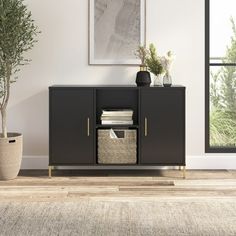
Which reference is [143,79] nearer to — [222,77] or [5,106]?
[222,77]

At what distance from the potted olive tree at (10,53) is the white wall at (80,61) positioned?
A: 0.22 metres

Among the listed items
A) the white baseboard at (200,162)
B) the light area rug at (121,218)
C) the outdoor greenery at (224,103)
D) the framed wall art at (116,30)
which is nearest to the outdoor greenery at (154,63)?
the framed wall art at (116,30)

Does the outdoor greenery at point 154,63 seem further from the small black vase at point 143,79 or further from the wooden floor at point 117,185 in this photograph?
the wooden floor at point 117,185

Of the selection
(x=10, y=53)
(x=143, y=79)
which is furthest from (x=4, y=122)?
(x=143, y=79)

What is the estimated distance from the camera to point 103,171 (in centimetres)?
446

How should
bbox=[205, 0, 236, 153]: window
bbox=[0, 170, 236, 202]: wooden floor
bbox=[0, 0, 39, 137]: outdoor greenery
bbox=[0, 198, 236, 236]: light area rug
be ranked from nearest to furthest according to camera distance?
bbox=[0, 198, 236, 236]: light area rug < bbox=[0, 170, 236, 202]: wooden floor < bbox=[0, 0, 39, 137]: outdoor greenery < bbox=[205, 0, 236, 153]: window

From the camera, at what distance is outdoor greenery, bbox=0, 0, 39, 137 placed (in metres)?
4.01

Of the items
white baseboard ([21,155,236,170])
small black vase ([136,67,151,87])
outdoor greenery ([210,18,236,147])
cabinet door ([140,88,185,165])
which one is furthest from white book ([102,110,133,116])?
outdoor greenery ([210,18,236,147])

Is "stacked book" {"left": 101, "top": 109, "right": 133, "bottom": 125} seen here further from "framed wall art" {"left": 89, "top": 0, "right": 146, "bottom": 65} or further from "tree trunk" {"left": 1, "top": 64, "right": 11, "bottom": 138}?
"tree trunk" {"left": 1, "top": 64, "right": 11, "bottom": 138}

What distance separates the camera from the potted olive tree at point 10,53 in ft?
13.2

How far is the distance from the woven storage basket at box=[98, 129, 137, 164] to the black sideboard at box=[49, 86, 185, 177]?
4 cm

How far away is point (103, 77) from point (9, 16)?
887 millimetres

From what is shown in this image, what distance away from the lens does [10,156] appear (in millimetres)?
4098

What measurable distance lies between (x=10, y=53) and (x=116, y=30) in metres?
0.86
